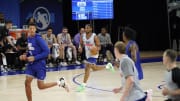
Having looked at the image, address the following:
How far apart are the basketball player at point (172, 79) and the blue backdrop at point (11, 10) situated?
15.1 m

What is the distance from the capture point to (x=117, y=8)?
25.2 m

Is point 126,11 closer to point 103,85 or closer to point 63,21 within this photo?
point 63,21

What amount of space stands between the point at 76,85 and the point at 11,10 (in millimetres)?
8307

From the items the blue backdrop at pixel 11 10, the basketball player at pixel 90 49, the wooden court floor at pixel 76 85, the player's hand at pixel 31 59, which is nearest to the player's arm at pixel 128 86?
the player's hand at pixel 31 59

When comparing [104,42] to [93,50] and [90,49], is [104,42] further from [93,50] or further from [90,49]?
[93,50]

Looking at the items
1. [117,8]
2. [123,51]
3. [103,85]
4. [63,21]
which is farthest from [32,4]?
[123,51]

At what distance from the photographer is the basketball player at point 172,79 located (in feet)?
16.9

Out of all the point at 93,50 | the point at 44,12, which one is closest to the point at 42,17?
the point at 44,12

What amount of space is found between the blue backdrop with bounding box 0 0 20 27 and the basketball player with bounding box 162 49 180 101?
15110 millimetres

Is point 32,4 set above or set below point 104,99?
above

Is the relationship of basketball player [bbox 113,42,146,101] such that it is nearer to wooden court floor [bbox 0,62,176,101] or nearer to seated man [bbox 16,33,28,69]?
wooden court floor [bbox 0,62,176,101]

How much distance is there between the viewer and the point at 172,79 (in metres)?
5.19

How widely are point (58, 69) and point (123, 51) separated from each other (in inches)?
456

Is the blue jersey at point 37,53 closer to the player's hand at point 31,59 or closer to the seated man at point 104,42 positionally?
the player's hand at point 31,59
